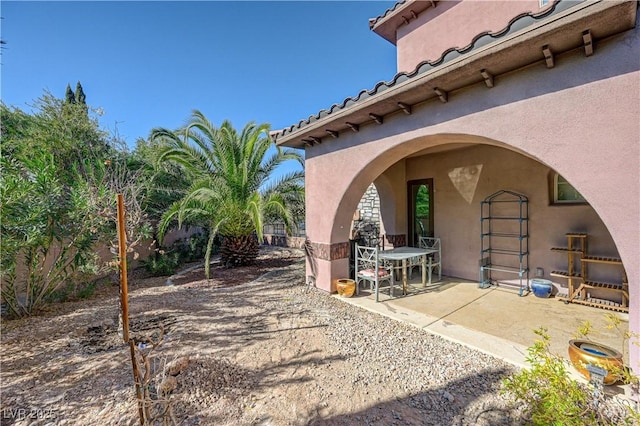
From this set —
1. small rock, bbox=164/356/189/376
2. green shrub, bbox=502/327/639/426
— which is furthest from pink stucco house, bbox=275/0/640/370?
small rock, bbox=164/356/189/376

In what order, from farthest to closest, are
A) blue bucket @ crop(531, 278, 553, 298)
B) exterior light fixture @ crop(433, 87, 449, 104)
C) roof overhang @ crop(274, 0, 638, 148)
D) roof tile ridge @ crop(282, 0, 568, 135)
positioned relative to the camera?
blue bucket @ crop(531, 278, 553, 298), exterior light fixture @ crop(433, 87, 449, 104), roof tile ridge @ crop(282, 0, 568, 135), roof overhang @ crop(274, 0, 638, 148)

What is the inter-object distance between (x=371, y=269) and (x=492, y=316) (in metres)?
2.80

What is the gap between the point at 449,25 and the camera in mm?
7156

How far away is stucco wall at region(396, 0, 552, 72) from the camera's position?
620 cm

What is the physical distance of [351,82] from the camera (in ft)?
44.0

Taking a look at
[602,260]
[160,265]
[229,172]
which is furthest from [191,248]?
[602,260]

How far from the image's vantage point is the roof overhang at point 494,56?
293cm

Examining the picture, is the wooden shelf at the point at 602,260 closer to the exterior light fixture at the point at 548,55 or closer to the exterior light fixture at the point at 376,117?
the exterior light fixture at the point at 548,55

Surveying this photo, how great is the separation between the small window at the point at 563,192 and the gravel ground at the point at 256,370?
506 centimetres

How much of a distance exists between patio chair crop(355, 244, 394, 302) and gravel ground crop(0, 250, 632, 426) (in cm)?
111

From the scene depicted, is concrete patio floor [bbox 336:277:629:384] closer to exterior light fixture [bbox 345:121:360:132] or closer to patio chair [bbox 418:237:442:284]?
patio chair [bbox 418:237:442:284]

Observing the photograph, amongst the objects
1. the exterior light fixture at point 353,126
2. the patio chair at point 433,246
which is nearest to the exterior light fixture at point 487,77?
the exterior light fixture at point 353,126

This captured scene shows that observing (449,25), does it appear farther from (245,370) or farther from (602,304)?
(245,370)

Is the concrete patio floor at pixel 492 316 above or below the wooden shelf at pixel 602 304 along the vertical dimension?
below
